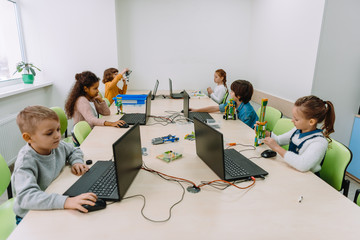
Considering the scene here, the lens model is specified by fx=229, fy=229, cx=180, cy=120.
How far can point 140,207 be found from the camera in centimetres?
102

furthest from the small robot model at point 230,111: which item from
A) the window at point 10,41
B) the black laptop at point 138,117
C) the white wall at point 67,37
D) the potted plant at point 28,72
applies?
the window at point 10,41

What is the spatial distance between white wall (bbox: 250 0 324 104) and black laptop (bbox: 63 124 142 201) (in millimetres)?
2405

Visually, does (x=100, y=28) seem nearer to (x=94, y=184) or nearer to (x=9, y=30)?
(x=9, y=30)

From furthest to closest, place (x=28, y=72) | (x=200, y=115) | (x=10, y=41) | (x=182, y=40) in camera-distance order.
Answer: (x=182, y=40) → (x=10, y=41) → (x=28, y=72) → (x=200, y=115)

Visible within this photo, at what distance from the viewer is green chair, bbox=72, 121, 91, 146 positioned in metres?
1.82

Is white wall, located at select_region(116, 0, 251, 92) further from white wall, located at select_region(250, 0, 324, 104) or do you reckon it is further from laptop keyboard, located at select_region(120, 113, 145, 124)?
laptop keyboard, located at select_region(120, 113, 145, 124)

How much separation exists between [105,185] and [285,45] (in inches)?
125

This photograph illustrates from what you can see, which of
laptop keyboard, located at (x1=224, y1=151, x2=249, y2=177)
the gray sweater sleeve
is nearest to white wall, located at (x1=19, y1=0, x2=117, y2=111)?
the gray sweater sleeve

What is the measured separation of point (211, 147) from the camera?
128 centimetres

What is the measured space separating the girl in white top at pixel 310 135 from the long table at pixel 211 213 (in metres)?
0.07

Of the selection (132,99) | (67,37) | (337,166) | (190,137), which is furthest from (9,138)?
(337,166)

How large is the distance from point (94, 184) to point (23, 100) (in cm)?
284

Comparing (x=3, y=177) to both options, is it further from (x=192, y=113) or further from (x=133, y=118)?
(x=192, y=113)

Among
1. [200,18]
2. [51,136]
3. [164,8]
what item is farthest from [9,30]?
[51,136]
